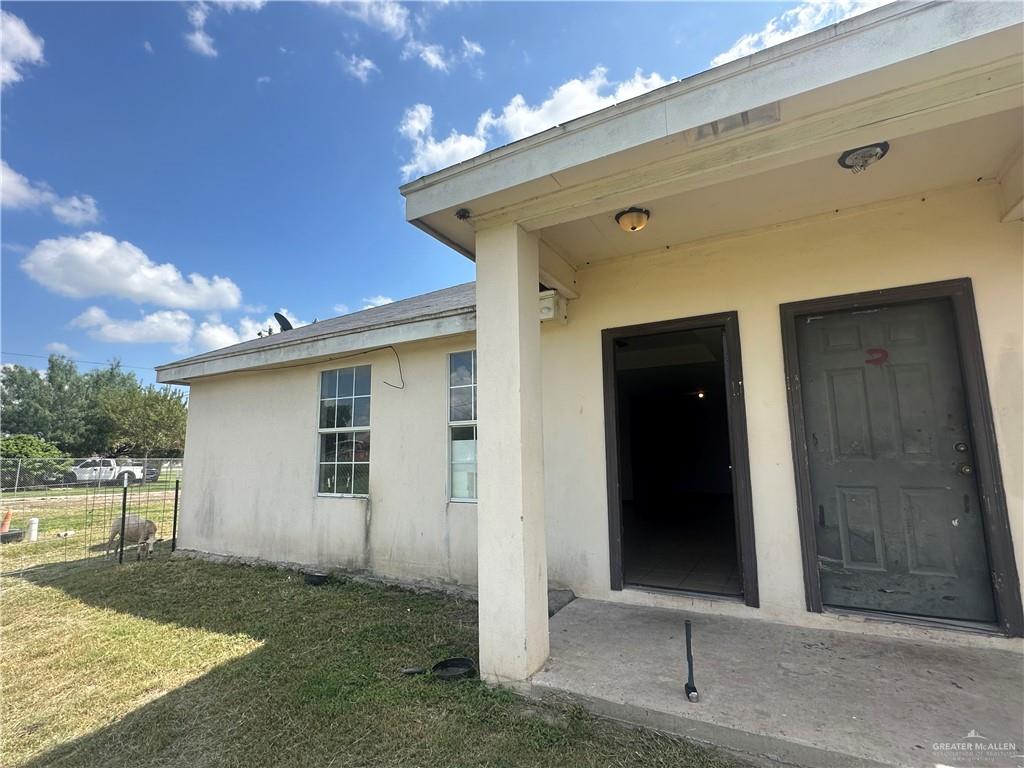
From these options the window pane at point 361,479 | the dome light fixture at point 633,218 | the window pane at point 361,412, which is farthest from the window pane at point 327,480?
the dome light fixture at point 633,218

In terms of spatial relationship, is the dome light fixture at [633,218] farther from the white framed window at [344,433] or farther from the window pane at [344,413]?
the window pane at [344,413]

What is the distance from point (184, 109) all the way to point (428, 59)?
185 inches

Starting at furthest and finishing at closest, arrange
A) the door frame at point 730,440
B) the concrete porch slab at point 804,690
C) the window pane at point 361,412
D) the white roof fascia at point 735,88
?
the window pane at point 361,412, the door frame at point 730,440, the concrete porch slab at point 804,690, the white roof fascia at point 735,88

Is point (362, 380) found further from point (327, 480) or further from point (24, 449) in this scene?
point (24, 449)

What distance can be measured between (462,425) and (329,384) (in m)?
2.09

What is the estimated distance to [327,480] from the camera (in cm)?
532

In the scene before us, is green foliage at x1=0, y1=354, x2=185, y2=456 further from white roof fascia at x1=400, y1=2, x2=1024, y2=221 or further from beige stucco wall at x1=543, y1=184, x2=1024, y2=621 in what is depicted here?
white roof fascia at x1=400, y1=2, x2=1024, y2=221

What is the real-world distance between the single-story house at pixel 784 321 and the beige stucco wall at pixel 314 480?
172mm

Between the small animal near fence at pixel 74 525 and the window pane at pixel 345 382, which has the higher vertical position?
the window pane at pixel 345 382

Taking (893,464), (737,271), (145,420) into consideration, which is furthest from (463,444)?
(145,420)

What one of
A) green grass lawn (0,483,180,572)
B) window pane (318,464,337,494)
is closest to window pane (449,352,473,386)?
Result: window pane (318,464,337,494)

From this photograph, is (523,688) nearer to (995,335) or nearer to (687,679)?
(687,679)

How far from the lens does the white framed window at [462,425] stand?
4.43 m

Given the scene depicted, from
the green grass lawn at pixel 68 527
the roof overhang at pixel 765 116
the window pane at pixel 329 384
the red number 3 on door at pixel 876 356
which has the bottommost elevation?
the green grass lawn at pixel 68 527
